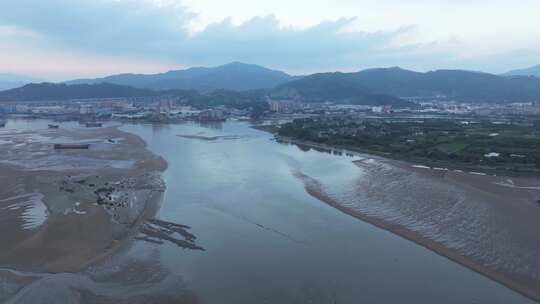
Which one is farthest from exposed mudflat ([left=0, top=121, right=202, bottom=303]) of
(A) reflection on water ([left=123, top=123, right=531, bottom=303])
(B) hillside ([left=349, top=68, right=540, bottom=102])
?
(B) hillside ([left=349, top=68, right=540, bottom=102])

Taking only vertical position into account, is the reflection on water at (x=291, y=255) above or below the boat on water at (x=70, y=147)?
below

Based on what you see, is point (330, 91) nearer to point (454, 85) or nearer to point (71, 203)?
point (454, 85)

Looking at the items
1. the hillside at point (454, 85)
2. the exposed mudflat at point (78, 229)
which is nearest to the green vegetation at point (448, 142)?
the exposed mudflat at point (78, 229)

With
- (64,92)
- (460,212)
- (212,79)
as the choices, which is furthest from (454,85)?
(460,212)

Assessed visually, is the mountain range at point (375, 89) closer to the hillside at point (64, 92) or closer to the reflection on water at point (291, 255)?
the hillside at point (64, 92)

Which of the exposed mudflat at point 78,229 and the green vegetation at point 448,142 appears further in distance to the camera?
the green vegetation at point 448,142

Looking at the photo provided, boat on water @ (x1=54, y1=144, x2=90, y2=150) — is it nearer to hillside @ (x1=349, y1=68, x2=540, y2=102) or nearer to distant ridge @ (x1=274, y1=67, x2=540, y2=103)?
distant ridge @ (x1=274, y1=67, x2=540, y2=103)
